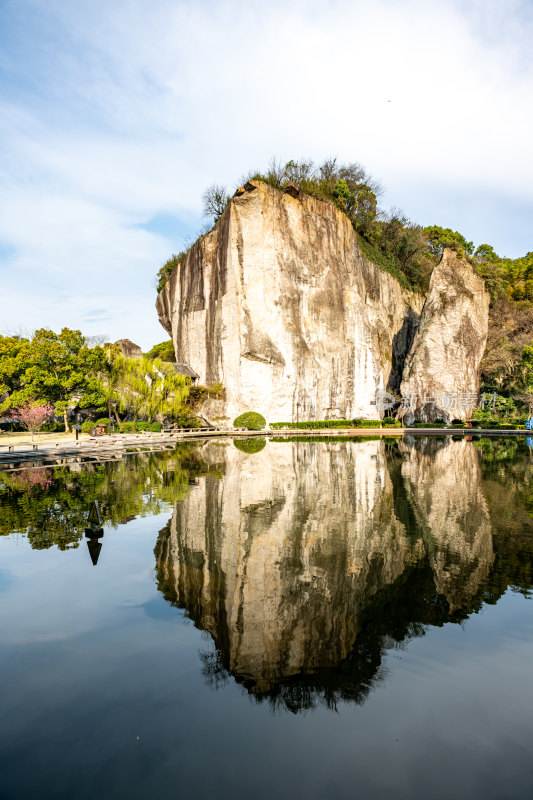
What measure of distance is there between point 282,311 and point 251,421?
11478mm

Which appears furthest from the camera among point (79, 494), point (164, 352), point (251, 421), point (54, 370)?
point (164, 352)

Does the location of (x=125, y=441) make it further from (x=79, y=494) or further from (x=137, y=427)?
(x=79, y=494)

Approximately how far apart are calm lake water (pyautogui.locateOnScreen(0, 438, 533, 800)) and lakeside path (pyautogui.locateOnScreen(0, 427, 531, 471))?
40.4 ft

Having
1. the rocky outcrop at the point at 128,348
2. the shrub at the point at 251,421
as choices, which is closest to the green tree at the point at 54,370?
the rocky outcrop at the point at 128,348

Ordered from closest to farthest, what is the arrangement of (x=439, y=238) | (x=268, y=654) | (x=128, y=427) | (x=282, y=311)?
1. (x=268, y=654)
2. (x=128, y=427)
3. (x=282, y=311)
4. (x=439, y=238)

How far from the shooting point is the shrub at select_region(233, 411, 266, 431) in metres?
44.9

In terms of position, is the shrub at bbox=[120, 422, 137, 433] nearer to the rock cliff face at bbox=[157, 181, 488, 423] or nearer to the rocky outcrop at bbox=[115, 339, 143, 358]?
the rock cliff face at bbox=[157, 181, 488, 423]

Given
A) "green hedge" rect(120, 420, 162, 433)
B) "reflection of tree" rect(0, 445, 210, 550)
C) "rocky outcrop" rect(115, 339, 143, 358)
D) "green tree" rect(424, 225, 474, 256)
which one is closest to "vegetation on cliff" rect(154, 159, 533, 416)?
"green tree" rect(424, 225, 474, 256)

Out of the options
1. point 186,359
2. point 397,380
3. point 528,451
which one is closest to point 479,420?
point 397,380

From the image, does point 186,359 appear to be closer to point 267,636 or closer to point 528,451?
point 528,451

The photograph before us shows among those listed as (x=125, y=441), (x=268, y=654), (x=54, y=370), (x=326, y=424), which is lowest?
(x=268, y=654)

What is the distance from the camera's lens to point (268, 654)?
5.62 m

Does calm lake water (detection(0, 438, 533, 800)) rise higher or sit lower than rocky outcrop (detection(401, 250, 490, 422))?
lower

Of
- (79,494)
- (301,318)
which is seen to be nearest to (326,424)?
(301,318)
